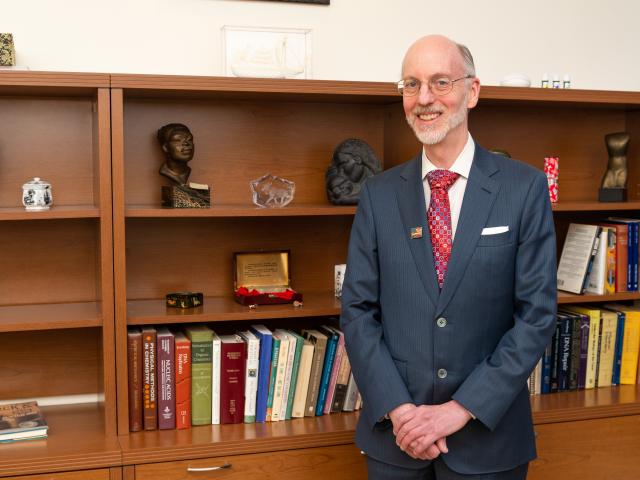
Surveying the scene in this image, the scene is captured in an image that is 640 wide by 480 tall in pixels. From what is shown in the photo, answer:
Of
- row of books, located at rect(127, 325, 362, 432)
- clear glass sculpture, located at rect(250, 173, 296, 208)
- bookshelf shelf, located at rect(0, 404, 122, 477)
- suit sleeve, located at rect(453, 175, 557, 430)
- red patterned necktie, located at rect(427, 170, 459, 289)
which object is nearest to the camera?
suit sleeve, located at rect(453, 175, 557, 430)

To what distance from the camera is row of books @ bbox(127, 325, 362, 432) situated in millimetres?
2531

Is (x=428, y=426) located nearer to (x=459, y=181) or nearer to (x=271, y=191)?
(x=459, y=181)

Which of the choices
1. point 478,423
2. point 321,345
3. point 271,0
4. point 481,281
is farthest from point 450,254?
point 271,0

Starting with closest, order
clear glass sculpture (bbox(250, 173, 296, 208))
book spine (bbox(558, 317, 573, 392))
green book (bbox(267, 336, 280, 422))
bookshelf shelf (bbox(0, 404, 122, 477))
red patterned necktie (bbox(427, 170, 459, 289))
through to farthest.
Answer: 1. red patterned necktie (bbox(427, 170, 459, 289))
2. bookshelf shelf (bbox(0, 404, 122, 477))
3. green book (bbox(267, 336, 280, 422))
4. clear glass sculpture (bbox(250, 173, 296, 208))
5. book spine (bbox(558, 317, 573, 392))

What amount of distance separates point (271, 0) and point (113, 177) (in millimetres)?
924

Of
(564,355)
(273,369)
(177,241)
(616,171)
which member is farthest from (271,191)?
(616,171)

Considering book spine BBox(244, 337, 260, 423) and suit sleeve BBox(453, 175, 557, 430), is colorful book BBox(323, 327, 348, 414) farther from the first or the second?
suit sleeve BBox(453, 175, 557, 430)

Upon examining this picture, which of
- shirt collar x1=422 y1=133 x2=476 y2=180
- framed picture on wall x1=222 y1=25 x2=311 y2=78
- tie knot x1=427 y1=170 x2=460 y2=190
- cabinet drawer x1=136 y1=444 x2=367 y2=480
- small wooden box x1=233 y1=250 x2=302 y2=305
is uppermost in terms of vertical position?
framed picture on wall x1=222 y1=25 x2=311 y2=78

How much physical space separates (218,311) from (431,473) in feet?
2.84

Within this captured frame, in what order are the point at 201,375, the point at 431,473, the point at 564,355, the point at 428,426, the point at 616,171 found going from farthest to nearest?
the point at 616,171 → the point at 564,355 → the point at 201,375 → the point at 431,473 → the point at 428,426

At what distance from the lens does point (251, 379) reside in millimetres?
2627

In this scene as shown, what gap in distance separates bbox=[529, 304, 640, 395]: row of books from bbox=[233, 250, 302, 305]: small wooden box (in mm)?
956

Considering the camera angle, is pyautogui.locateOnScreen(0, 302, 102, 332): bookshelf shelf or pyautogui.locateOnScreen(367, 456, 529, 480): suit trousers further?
pyautogui.locateOnScreen(0, 302, 102, 332): bookshelf shelf

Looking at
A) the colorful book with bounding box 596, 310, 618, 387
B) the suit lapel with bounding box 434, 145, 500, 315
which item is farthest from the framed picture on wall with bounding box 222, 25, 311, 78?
the colorful book with bounding box 596, 310, 618, 387
